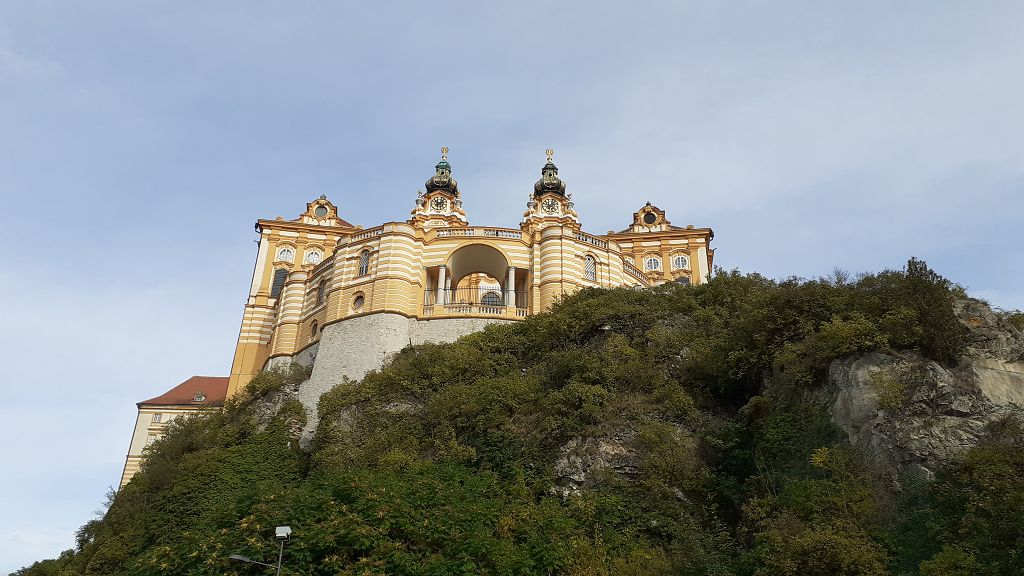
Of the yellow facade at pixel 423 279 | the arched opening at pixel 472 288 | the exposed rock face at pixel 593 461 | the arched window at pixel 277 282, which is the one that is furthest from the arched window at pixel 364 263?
the exposed rock face at pixel 593 461

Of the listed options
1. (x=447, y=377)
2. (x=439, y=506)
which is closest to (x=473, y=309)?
(x=447, y=377)

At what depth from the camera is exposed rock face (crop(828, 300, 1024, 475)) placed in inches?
720

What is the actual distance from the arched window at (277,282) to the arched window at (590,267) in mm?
18834

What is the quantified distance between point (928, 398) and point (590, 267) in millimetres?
21328

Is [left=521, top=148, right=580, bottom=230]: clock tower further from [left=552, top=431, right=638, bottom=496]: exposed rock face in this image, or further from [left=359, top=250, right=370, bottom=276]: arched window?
[left=552, top=431, right=638, bottom=496]: exposed rock face

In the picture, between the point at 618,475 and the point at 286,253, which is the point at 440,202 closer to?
the point at 286,253

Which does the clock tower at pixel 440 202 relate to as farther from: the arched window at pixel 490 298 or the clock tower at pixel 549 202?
the arched window at pixel 490 298

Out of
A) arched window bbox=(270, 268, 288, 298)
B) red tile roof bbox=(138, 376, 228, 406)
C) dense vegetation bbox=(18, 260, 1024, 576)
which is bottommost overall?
dense vegetation bbox=(18, 260, 1024, 576)

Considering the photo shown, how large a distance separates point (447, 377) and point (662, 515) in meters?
11.4

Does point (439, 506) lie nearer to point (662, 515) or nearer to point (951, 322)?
point (662, 515)

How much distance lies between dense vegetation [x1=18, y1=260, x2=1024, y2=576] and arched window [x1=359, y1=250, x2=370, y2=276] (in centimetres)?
790

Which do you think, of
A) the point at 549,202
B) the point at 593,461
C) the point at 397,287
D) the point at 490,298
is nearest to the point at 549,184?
the point at 549,202

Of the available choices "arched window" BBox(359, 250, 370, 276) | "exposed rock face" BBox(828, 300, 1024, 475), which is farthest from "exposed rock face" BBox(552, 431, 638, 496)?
"arched window" BBox(359, 250, 370, 276)

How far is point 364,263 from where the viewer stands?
38688 mm
